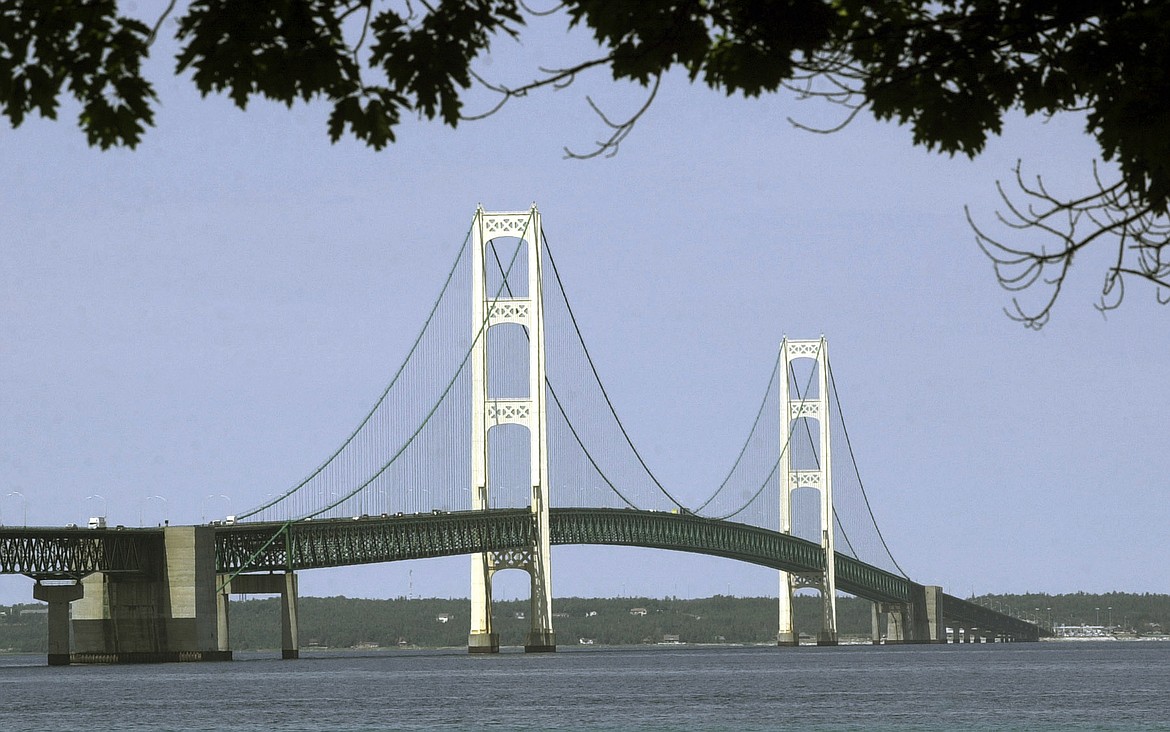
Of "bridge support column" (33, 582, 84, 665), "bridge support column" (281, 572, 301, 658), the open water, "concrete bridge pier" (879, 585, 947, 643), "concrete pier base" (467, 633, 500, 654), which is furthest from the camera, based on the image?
"concrete bridge pier" (879, 585, 947, 643)

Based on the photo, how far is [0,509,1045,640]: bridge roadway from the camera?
8900 cm

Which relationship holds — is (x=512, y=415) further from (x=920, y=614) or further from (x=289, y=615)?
(x=920, y=614)

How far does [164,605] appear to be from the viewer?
8800 centimetres

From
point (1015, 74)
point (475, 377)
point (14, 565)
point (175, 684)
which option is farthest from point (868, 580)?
point (1015, 74)

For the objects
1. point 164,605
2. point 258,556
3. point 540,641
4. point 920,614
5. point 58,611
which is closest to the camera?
point 164,605

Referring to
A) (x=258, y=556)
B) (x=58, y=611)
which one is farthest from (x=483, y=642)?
(x=58, y=611)

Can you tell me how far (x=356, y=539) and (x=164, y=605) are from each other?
434 inches

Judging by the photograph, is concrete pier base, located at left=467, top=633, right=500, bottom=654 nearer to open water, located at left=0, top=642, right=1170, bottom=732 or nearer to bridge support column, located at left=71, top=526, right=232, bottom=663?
open water, located at left=0, top=642, right=1170, bottom=732

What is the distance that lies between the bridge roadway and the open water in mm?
4840

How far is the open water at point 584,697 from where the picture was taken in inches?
1826

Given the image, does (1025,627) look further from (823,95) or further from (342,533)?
(823,95)

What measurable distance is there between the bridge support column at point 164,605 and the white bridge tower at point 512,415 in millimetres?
12000

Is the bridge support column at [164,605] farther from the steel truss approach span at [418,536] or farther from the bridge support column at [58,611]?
the steel truss approach span at [418,536]

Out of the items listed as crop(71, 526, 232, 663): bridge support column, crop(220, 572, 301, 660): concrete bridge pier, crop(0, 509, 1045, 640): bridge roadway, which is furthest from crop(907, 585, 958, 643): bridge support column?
crop(71, 526, 232, 663): bridge support column
